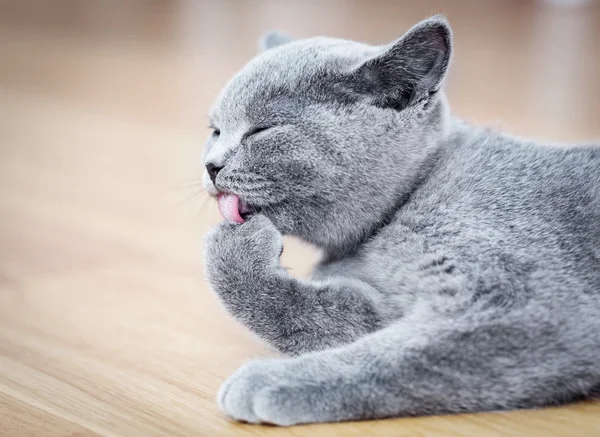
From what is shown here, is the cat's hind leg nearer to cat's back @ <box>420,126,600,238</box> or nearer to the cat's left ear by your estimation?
cat's back @ <box>420,126,600,238</box>

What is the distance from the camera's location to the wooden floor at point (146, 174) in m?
1.25

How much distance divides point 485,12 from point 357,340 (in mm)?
4030

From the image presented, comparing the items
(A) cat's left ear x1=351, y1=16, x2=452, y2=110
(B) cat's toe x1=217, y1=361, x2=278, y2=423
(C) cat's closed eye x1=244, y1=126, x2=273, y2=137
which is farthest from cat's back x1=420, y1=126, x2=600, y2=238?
(B) cat's toe x1=217, y1=361, x2=278, y2=423

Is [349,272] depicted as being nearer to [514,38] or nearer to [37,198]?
[37,198]

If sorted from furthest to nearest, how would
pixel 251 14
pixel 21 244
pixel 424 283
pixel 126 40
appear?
pixel 251 14 → pixel 126 40 → pixel 21 244 → pixel 424 283

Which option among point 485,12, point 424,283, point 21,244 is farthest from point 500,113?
point 485,12

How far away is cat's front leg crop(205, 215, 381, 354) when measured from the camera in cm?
127

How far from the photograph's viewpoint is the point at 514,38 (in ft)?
13.5

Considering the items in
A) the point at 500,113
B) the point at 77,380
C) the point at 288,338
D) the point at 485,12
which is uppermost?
the point at 288,338

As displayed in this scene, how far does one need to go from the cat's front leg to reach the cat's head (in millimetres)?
70

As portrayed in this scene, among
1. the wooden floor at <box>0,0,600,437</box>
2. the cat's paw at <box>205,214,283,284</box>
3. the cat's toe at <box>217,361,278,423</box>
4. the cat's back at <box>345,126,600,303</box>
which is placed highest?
the cat's back at <box>345,126,600,303</box>

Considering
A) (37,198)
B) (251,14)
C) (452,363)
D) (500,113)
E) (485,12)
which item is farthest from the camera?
(485,12)

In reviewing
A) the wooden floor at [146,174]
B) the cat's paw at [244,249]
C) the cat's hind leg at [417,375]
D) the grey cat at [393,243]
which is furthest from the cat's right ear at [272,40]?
the cat's hind leg at [417,375]

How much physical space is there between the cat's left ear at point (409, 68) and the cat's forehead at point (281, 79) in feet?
0.14
